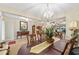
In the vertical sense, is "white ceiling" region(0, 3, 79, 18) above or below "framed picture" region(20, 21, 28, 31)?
above

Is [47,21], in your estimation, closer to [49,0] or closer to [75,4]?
[49,0]

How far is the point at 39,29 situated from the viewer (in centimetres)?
248

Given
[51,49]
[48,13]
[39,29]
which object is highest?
[48,13]

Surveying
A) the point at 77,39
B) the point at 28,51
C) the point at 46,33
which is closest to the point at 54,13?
the point at 46,33

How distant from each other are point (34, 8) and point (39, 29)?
347mm

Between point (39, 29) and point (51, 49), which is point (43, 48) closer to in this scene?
point (51, 49)

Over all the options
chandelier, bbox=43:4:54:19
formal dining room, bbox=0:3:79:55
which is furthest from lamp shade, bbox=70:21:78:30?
chandelier, bbox=43:4:54:19

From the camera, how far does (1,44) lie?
244 centimetres

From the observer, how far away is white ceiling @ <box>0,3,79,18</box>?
8.09 ft

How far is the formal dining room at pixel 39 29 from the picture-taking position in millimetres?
2443

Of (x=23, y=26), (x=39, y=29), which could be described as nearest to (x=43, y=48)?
(x=39, y=29)

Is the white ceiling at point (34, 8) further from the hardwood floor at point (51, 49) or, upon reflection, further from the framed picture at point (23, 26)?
the hardwood floor at point (51, 49)

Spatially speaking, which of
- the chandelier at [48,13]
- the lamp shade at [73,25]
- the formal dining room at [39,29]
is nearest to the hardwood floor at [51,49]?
the formal dining room at [39,29]

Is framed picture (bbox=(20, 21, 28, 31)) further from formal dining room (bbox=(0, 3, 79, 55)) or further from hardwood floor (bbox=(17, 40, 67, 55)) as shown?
hardwood floor (bbox=(17, 40, 67, 55))
